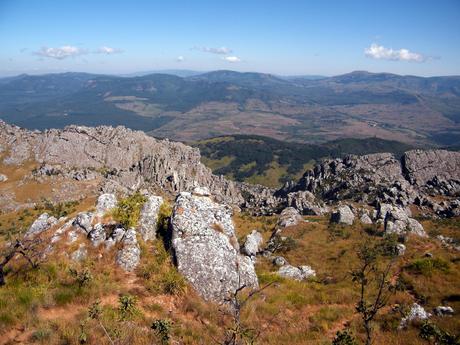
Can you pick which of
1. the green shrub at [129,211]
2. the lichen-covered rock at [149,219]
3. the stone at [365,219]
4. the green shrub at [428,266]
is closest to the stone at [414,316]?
the green shrub at [428,266]

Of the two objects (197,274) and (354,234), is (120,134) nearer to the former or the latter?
(354,234)

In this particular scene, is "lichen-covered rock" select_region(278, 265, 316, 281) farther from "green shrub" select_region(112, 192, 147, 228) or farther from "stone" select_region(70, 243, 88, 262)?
"stone" select_region(70, 243, 88, 262)

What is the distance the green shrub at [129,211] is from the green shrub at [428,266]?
1976cm

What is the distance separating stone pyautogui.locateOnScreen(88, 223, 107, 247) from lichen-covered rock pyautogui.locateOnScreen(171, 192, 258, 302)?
12.7 feet

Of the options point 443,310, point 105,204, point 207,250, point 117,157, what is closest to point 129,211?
point 105,204

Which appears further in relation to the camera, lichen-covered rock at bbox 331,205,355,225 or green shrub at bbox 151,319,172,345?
lichen-covered rock at bbox 331,205,355,225

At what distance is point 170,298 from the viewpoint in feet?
52.6

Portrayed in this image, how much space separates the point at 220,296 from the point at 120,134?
168 meters

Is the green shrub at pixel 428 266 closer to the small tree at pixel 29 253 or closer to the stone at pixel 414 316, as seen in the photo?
the stone at pixel 414 316

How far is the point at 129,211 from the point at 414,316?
16271 mm

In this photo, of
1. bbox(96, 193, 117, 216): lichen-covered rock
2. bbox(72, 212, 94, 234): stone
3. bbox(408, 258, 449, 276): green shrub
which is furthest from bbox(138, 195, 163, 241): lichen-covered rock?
bbox(408, 258, 449, 276): green shrub

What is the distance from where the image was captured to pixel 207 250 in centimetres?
1856

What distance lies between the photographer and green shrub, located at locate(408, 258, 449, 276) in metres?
24.4

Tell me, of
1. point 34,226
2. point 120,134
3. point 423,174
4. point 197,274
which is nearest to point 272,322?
point 197,274
